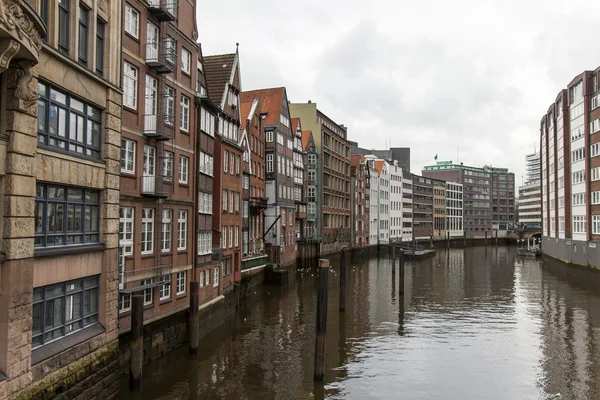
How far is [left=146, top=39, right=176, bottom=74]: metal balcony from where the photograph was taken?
22094 millimetres

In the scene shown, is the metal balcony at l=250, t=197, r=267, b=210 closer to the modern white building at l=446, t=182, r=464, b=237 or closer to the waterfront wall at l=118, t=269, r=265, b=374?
the waterfront wall at l=118, t=269, r=265, b=374

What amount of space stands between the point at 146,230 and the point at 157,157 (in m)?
3.23

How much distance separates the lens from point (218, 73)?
37.2 meters

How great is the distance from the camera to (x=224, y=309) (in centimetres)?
3234

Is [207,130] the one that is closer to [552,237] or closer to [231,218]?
[231,218]

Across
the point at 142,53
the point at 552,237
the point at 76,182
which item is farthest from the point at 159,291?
the point at 552,237

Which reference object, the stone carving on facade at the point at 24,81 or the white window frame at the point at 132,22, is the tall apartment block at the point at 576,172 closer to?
the white window frame at the point at 132,22

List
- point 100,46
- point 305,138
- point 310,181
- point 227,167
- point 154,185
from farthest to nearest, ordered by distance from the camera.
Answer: point 310,181
point 305,138
point 227,167
point 154,185
point 100,46

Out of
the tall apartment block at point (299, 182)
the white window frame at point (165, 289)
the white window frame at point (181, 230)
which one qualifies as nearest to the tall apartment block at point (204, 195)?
the white window frame at point (181, 230)

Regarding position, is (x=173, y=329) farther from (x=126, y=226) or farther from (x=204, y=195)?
(x=204, y=195)

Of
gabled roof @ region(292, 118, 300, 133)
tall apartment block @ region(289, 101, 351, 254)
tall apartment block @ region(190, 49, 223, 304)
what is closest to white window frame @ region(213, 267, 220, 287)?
tall apartment block @ region(190, 49, 223, 304)

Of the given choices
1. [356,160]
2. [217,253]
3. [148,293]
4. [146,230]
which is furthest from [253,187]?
[356,160]

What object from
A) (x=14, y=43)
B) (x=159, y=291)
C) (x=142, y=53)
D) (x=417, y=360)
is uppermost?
(x=142, y=53)

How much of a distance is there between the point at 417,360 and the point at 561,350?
7.95 m
